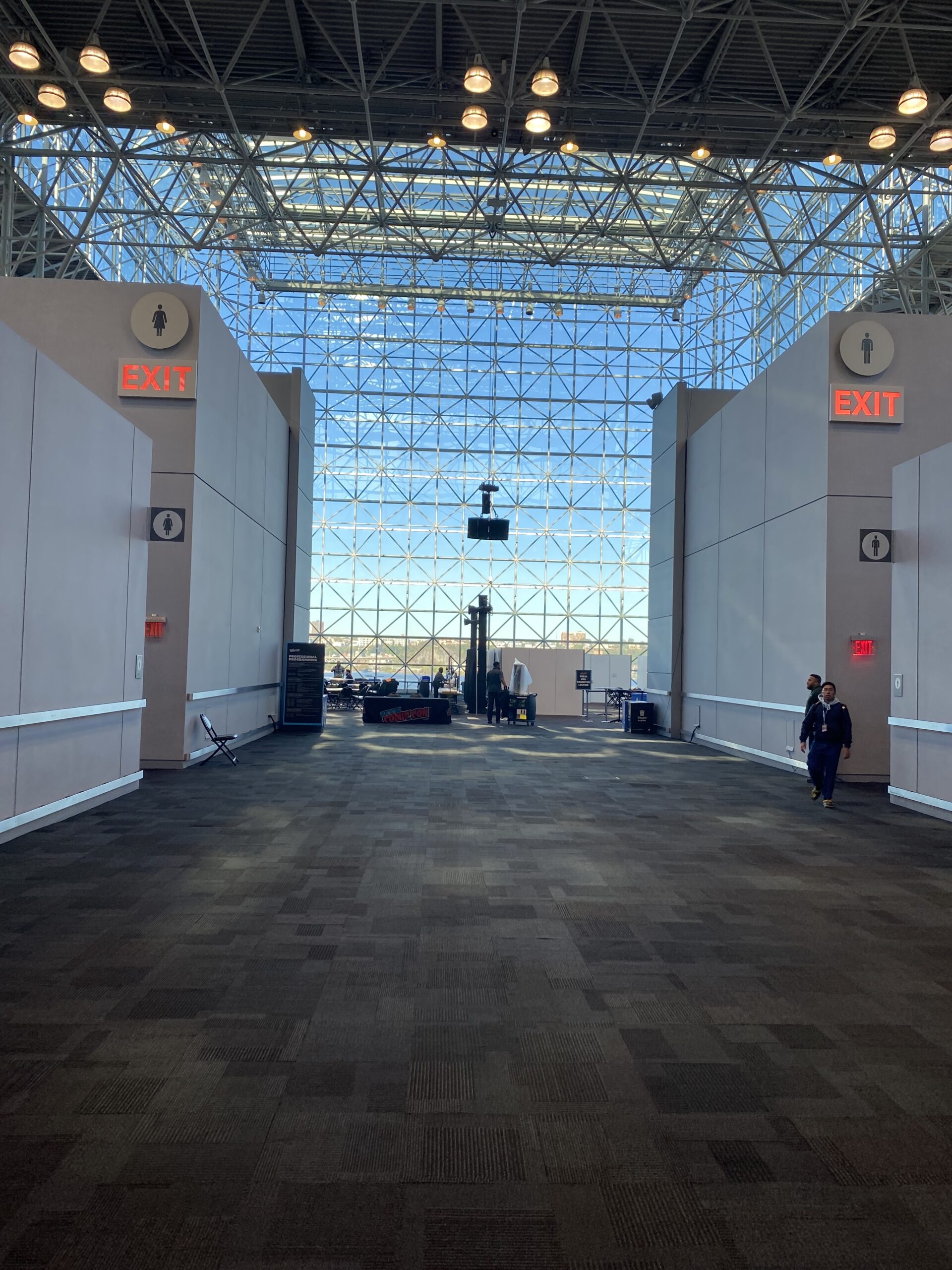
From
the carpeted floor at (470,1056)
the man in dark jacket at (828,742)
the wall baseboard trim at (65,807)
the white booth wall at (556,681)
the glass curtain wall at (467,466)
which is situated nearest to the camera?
the carpeted floor at (470,1056)

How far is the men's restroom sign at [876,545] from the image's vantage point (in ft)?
30.3

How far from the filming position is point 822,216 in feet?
71.6

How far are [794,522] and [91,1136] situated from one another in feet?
34.5

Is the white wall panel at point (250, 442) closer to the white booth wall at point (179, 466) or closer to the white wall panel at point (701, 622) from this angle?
the white booth wall at point (179, 466)

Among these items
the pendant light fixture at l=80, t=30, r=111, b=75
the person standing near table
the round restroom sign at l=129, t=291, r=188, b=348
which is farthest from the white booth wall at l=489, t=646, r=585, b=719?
the pendant light fixture at l=80, t=30, r=111, b=75

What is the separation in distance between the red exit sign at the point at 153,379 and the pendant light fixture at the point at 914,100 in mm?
8939

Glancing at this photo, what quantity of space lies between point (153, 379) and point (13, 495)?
4.62 metres

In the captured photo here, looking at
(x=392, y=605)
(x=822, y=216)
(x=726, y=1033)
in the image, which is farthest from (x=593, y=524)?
(x=726, y=1033)

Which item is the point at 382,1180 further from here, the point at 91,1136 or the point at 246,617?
the point at 246,617

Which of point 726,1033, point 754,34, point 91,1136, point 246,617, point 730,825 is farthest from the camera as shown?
point 246,617

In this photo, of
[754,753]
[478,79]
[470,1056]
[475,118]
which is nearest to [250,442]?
[475,118]

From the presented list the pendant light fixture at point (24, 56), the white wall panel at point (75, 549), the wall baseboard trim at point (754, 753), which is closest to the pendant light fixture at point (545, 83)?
the pendant light fixture at point (24, 56)

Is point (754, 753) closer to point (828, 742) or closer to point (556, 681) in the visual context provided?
point (828, 742)

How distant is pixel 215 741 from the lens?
10.4 metres
